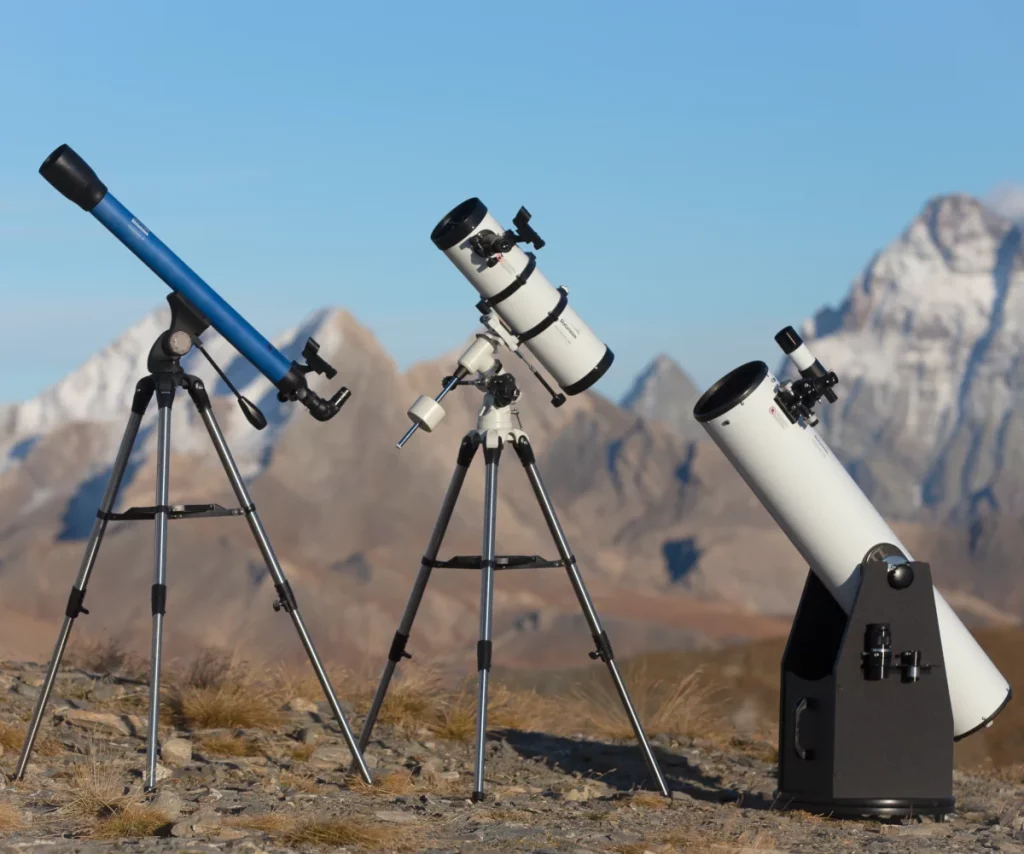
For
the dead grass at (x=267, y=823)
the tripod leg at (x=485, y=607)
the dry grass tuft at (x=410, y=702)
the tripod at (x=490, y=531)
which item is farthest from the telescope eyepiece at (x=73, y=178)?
the dry grass tuft at (x=410, y=702)

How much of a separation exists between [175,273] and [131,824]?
2.74 meters

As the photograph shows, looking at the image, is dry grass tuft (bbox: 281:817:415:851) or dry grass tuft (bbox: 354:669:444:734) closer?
dry grass tuft (bbox: 281:817:415:851)

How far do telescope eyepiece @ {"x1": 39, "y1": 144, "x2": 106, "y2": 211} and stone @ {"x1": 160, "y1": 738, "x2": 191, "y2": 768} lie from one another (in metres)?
3.20

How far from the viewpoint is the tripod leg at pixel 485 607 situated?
7.74 metres

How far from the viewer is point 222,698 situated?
387 inches

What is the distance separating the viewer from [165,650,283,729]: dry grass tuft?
9.76 metres

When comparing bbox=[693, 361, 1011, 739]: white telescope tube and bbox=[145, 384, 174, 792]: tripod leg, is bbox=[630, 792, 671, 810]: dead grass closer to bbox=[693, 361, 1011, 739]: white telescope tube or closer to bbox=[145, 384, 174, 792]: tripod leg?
bbox=[693, 361, 1011, 739]: white telescope tube

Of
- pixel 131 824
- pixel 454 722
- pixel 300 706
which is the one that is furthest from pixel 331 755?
pixel 131 824

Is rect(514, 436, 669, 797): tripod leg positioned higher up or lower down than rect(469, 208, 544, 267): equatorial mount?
lower down

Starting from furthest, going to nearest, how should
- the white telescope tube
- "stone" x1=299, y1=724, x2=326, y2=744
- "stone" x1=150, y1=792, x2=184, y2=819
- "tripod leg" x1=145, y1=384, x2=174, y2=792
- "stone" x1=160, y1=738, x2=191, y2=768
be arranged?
"stone" x1=299, y1=724, x2=326, y2=744
"stone" x1=160, y1=738, x2=191, y2=768
the white telescope tube
"tripod leg" x1=145, y1=384, x2=174, y2=792
"stone" x1=150, y1=792, x2=184, y2=819

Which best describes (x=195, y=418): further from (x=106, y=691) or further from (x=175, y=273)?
(x=175, y=273)

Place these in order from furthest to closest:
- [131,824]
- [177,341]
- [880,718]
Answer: [880,718] → [177,341] → [131,824]

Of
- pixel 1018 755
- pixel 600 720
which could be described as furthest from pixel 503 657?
pixel 600 720

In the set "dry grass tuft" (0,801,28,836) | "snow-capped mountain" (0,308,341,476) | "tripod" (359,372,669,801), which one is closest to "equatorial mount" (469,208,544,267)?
"tripod" (359,372,669,801)
